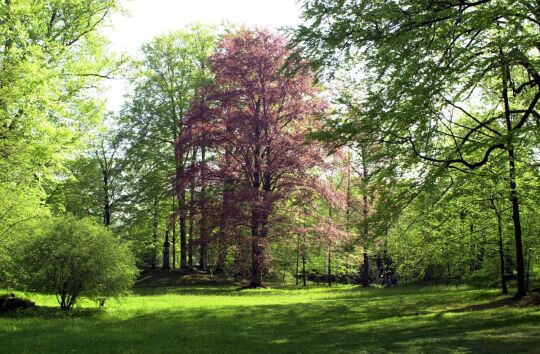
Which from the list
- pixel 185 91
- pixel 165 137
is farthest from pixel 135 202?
pixel 185 91

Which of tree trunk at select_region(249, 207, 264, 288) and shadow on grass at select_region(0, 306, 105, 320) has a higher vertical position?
tree trunk at select_region(249, 207, 264, 288)

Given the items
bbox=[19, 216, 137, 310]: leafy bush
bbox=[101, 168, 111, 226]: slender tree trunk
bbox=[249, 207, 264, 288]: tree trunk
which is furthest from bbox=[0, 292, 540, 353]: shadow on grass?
bbox=[101, 168, 111, 226]: slender tree trunk

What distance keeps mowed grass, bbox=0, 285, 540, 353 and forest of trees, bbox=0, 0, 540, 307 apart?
2033 millimetres

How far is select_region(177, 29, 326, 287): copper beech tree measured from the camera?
2670 cm

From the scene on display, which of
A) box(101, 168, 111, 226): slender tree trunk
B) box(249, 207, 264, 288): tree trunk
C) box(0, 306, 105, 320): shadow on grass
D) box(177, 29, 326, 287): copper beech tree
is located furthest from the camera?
box(101, 168, 111, 226): slender tree trunk

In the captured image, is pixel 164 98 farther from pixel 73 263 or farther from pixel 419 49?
pixel 419 49

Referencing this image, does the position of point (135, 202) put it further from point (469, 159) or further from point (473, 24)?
point (473, 24)

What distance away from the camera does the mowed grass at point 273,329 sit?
9.02 metres

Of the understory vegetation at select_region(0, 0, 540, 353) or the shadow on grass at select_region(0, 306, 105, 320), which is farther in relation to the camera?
the shadow on grass at select_region(0, 306, 105, 320)

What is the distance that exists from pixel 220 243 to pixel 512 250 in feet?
48.7

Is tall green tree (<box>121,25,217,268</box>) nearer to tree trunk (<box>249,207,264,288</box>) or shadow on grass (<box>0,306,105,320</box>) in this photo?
tree trunk (<box>249,207,264,288</box>)

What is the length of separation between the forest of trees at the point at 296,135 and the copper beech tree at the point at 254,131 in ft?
0.41

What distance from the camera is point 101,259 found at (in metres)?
13.9

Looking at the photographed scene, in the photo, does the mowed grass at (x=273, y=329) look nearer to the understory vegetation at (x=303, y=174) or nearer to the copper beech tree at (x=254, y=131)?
the understory vegetation at (x=303, y=174)
